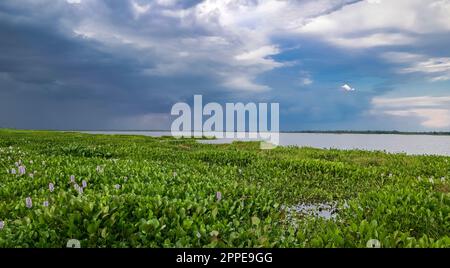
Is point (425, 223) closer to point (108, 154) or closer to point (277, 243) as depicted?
point (277, 243)

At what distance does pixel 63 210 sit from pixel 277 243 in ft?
8.96

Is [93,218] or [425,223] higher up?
[93,218]

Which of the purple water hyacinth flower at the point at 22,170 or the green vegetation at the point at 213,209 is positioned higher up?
the purple water hyacinth flower at the point at 22,170

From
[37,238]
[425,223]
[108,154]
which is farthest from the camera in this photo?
[108,154]

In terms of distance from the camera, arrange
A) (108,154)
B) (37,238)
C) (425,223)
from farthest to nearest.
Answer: (108,154) → (425,223) → (37,238)

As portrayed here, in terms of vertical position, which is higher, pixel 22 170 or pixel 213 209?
pixel 22 170

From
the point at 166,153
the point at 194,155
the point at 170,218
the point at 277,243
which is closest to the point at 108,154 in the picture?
the point at 166,153

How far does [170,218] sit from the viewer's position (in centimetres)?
554

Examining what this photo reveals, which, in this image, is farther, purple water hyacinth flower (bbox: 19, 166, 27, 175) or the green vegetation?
purple water hyacinth flower (bbox: 19, 166, 27, 175)

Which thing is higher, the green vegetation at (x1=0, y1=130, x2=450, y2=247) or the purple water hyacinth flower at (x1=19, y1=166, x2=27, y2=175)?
the purple water hyacinth flower at (x1=19, y1=166, x2=27, y2=175)

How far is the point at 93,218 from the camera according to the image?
4789mm

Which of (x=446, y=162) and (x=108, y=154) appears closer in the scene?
(x=446, y=162)

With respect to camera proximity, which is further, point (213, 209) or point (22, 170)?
point (22, 170)

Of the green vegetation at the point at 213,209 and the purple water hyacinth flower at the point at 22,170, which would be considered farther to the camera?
the purple water hyacinth flower at the point at 22,170
